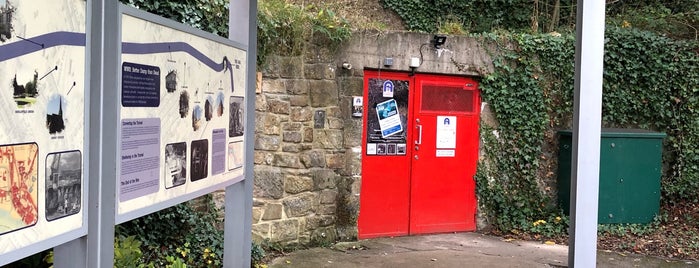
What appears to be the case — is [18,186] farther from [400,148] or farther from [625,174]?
[625,174]

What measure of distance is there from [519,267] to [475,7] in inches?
315

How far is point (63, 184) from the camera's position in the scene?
202cm

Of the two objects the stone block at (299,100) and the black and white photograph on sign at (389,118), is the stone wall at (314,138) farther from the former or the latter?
the black and white photograph on sign at (389,118)

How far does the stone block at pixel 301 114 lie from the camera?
20.8 feet

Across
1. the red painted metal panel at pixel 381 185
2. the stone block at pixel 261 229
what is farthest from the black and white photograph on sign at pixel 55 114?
the red painted metal panel at pixel 381 185

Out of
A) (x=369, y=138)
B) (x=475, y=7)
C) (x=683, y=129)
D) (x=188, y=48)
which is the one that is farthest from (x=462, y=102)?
(x=475, y=7)

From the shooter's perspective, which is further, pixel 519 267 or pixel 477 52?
pixel 477 52

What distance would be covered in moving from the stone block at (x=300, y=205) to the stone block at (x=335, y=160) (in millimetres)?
404

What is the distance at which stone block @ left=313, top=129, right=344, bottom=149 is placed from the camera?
6508 millimetres

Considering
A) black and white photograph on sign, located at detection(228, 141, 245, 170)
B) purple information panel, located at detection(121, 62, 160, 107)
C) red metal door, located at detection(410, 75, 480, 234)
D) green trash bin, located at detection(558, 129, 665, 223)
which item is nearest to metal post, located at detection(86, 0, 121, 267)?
purple information panel, located at detection(121, 62, 160, 107)

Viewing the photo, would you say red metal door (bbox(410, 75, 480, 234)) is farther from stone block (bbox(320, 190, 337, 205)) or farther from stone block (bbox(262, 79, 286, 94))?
stone block (bbox(262, 79, 286, 94))

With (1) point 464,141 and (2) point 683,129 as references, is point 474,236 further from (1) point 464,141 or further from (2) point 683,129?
(2) point 683,129

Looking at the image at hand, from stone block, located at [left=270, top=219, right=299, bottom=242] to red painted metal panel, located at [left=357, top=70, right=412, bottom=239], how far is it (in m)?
0.90

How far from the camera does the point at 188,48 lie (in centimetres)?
298
